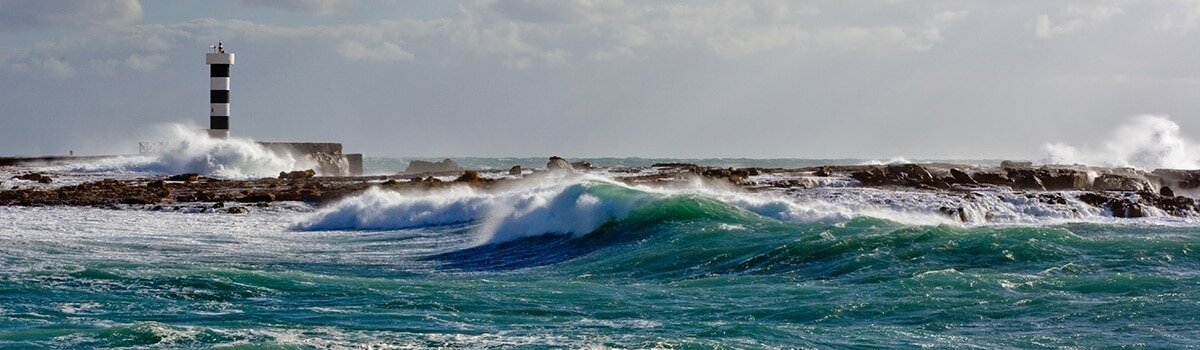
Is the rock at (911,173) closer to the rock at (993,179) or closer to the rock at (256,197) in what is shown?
the rock at (993,179)

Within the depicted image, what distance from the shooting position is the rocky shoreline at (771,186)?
82.0 feet

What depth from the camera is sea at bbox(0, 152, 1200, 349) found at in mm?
9250

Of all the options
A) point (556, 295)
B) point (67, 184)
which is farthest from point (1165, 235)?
point (67, 184)

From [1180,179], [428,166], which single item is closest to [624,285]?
[1180,179]

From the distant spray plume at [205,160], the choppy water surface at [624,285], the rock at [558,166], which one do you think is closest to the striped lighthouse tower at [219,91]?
the distant spray plume at [205,160]

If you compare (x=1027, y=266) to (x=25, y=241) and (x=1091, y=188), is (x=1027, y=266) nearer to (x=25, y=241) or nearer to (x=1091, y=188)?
(x=25, y=241)

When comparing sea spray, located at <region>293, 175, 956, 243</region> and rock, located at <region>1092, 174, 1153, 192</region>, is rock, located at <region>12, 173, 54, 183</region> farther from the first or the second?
rock, located at <region>1092, 174, 1153, 192</region>

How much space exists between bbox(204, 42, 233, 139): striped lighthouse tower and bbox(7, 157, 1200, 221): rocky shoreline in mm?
8119

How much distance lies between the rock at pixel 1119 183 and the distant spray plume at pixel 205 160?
71.9ft

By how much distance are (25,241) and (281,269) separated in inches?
177

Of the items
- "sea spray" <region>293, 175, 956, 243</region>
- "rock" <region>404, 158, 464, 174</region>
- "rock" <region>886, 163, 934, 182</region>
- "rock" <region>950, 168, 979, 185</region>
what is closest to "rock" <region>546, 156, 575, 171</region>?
"sea spray" <region>293, 175, 956, 243</region>

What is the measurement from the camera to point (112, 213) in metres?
24.2

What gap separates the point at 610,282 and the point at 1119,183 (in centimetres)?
2012

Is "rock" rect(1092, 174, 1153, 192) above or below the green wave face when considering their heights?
above
